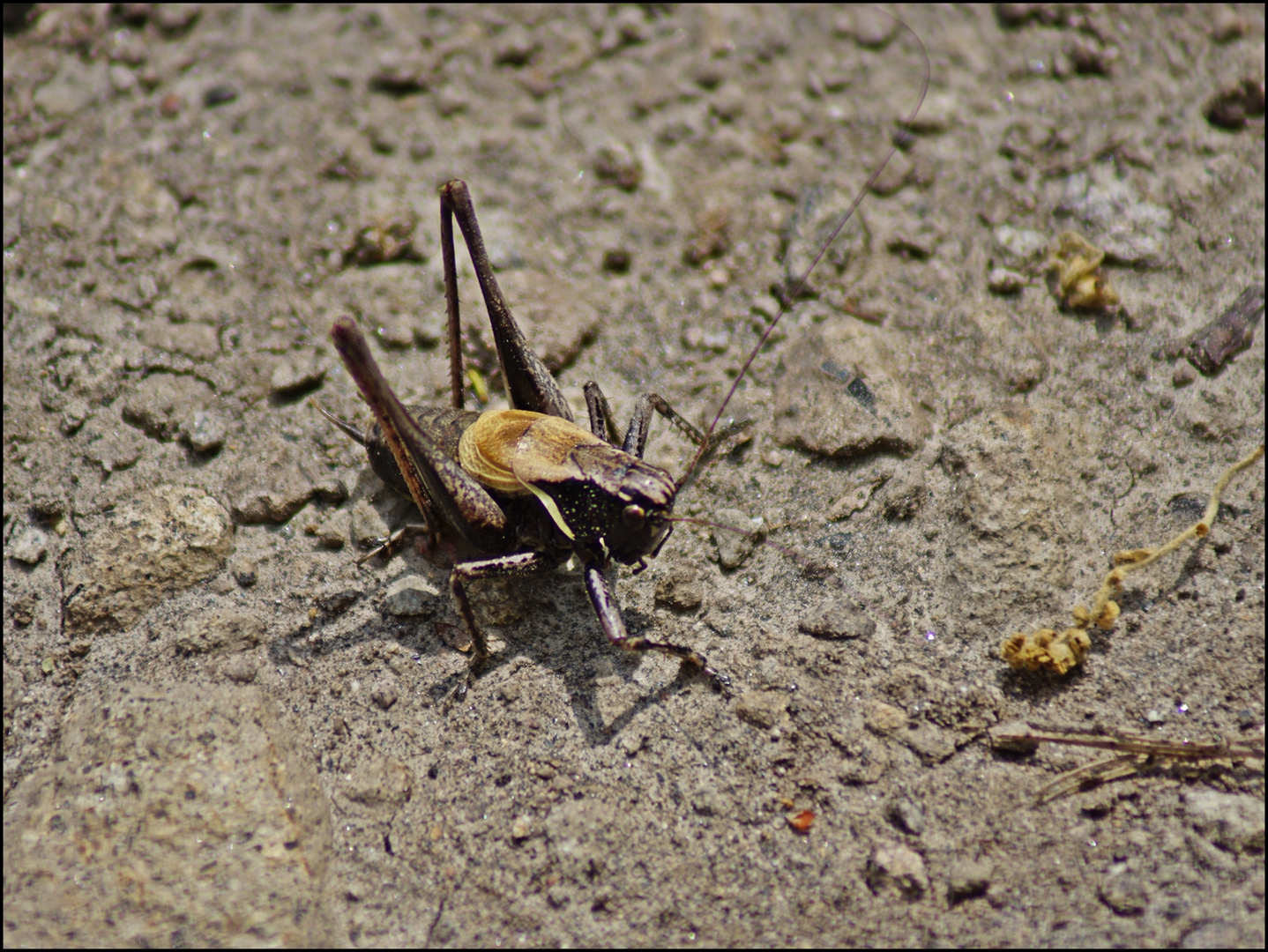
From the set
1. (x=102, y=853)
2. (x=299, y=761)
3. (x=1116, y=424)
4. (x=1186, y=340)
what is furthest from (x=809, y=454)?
(x=102, y=853)

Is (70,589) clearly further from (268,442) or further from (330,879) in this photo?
(330,879)

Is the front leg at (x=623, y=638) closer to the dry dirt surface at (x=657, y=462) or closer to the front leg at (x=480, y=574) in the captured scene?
the dry dirt surface at (x=657, y=462)

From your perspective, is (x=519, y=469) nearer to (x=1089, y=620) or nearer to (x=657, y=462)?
(x=657, y=462)

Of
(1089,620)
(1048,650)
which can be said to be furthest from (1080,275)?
(1048,650)

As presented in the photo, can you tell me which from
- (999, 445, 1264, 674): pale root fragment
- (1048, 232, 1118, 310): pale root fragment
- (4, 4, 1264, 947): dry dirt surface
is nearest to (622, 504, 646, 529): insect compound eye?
(4, 4, 1264, 947): dry dirt surface

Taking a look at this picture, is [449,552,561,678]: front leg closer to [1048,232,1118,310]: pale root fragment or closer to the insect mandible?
the insect mandible
